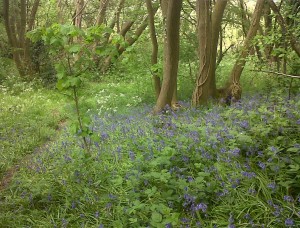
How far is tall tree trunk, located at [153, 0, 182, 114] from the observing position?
21.1 ft

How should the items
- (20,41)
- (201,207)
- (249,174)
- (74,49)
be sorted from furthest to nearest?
(20,41) < (74,49) < (249,174) < (201,207)

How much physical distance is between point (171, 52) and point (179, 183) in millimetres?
4270

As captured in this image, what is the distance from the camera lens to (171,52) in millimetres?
7113

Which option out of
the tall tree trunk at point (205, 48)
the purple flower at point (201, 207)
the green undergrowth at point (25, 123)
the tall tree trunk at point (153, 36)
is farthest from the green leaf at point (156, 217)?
the tall tree trunk at point (153, 36)

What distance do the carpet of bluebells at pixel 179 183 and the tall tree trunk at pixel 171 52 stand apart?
2.36m

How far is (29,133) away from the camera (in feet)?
23.5

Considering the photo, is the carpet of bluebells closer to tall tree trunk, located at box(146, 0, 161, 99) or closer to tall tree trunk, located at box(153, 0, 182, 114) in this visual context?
tall tree trunk, located at box(153, 0, 182, 114)

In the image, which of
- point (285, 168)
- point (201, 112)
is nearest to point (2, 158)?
point (201, 112)

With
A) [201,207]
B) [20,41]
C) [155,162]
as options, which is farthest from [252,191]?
[20,41]

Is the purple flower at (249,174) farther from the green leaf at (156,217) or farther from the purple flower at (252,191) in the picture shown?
the green leaf at (156,217)

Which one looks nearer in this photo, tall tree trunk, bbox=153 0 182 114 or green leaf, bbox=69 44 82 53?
green leaf, bbox=69 44 82 53

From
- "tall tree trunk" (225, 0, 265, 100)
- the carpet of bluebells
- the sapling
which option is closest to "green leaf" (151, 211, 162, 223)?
the carpet of bluebells

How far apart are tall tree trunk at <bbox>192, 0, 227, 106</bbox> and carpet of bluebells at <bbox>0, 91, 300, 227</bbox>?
271 centimetres

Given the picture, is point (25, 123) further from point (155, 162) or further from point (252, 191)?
point (252, 191)
